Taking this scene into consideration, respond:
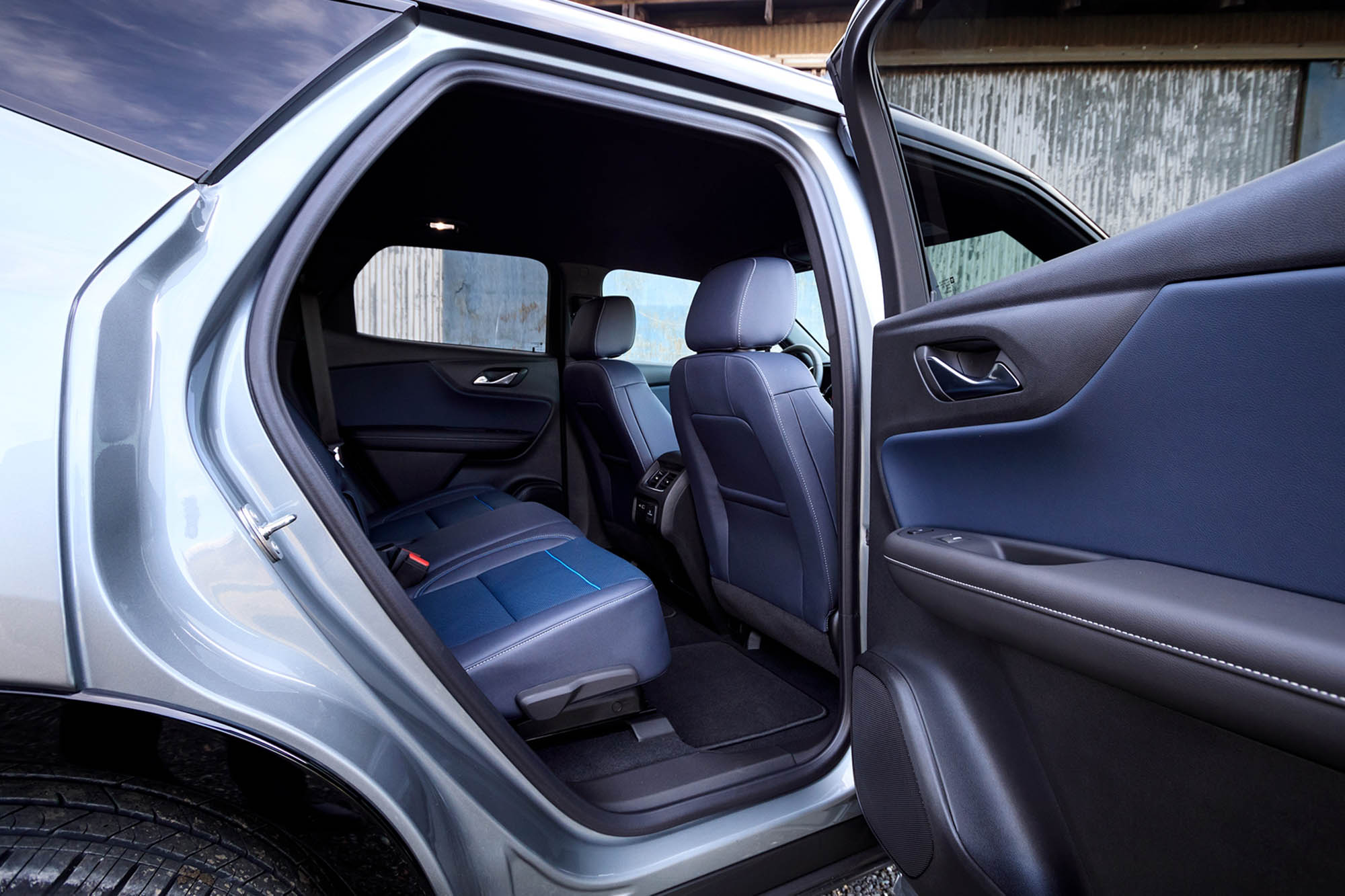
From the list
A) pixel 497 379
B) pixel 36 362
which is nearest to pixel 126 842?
pixel 36 362

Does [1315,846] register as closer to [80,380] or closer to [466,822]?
[466,822]

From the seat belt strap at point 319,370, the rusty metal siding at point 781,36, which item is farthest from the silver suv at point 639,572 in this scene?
the rusty metal siding at point 781,36

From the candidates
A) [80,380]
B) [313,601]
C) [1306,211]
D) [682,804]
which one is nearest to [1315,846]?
[1306,211]

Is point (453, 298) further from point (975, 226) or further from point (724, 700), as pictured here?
point (975, 226)

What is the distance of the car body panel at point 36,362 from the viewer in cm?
61

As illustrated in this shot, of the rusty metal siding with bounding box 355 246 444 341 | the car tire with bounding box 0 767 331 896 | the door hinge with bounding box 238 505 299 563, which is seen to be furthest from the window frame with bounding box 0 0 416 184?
the rusty metal siding with bounding box 355 246 444 341

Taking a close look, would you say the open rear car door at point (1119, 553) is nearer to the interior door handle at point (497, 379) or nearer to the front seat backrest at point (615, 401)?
the front seat backrest at point (615, 401)

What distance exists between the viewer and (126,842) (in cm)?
68

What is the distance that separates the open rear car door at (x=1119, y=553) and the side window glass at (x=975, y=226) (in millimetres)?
56

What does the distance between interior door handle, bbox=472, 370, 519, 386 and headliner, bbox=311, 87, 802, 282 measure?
0.51m

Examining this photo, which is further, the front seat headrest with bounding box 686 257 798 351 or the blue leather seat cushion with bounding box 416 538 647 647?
the front seat headrest with bounding box 686 257 798 351

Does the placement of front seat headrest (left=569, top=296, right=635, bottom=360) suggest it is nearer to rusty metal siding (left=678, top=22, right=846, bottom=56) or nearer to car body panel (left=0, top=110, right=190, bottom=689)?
car body panel (left=0, top=110, right=190, bottom=689)

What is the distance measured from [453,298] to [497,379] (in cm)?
37

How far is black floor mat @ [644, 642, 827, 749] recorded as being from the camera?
159cm
